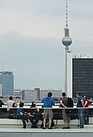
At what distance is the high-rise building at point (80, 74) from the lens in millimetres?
126812

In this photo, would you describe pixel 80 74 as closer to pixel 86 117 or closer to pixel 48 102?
pixel 86 117

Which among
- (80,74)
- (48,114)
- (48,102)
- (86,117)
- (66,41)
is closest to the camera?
(48,102)

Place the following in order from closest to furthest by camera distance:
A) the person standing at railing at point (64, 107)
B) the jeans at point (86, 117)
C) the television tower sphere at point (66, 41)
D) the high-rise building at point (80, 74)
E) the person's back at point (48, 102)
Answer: the person's back at point (48, 102) < the person standing at railing at point (64, 107) < the jeans at point (86, 117) < the high-rise building at point (80, 74) < the television tower sphere at point (66, 41)

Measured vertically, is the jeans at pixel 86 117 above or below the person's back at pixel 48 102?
below

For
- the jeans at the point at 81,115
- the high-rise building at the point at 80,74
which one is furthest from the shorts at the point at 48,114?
the high-rise building at the point at 80,74

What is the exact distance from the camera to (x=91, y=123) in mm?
14898

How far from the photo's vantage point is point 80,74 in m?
130

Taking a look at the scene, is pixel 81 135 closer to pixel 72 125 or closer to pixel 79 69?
pixel 72 125

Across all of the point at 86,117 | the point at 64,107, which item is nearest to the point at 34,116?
the point at 64,107

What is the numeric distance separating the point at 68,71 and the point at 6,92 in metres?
22.7

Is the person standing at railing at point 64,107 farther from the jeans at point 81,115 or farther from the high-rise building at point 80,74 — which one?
the high-rise building at point 80,74

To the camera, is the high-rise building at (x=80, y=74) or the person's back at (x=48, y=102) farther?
the high-rise building at (x=80, y=74)

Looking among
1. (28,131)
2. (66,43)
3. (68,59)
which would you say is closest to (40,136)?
(28,131)

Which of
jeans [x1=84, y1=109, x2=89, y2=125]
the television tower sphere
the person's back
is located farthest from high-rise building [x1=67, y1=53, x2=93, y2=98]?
the person's back
